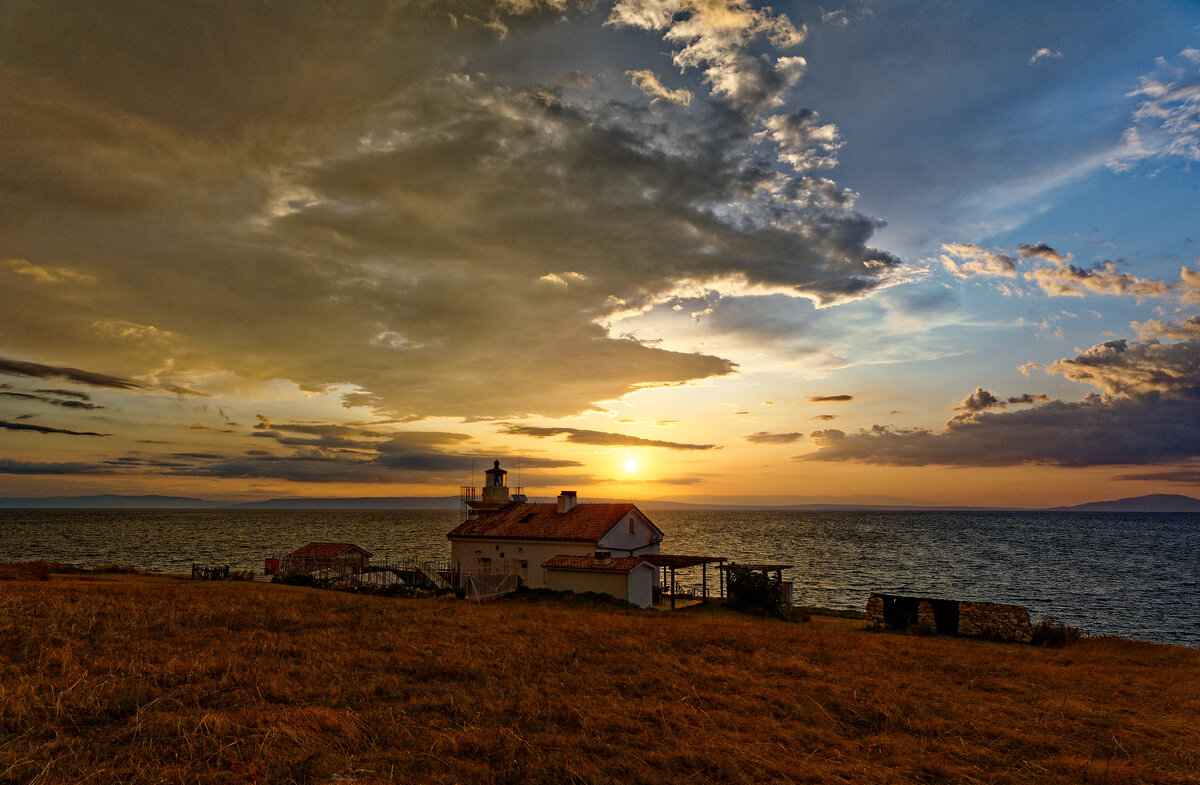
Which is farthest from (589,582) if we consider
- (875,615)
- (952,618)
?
(952,618)

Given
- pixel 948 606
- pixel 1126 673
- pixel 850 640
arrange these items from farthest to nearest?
pixel 948 606, pixel 850 640, pixel 1126 673

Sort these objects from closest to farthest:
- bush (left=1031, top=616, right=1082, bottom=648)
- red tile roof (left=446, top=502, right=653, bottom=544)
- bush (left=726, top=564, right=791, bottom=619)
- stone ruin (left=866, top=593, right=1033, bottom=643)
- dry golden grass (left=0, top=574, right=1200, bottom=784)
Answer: dry golden grass (left=0, top=574, right=1200, bottom=784) → bush (left=1031, top=616, right=1082, bottom=648) → stone ruin (left=866, top=593, right=1033, bottom=643) → bush (left=726, top=564, right=791, bottom=619) → red tile roof (left=446, top=502, right=653, bottom=544)

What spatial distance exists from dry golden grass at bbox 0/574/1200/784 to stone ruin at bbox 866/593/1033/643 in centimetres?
816

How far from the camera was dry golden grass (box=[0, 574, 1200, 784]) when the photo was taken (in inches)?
343

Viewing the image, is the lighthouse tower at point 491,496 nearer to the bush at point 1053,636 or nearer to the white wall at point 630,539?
the white wall at point 630,539

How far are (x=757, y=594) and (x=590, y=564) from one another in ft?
31.6

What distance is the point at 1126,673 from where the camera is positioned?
20688mm

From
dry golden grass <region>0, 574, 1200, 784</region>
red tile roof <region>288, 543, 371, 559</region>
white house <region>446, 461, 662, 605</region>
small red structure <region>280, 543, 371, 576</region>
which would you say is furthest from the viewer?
red tile roof <region>288, 543, 371, 559</region>

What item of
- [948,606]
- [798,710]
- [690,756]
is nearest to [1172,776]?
[798,710]

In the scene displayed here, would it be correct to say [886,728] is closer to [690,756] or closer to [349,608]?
[690,756]

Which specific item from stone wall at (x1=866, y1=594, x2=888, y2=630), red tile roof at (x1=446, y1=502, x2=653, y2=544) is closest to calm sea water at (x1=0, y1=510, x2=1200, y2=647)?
stone wall at (x1=866, y1=594, x2=888, y2=630)

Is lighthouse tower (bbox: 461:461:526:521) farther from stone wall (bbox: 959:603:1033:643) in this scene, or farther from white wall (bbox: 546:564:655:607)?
stone wall (bbox: 959:603:1033:643)

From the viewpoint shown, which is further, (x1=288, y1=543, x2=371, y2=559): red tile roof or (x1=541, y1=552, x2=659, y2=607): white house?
(x1=288, y1=543, x2=371, y2=559): red tile roof

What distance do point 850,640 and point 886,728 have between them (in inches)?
485
